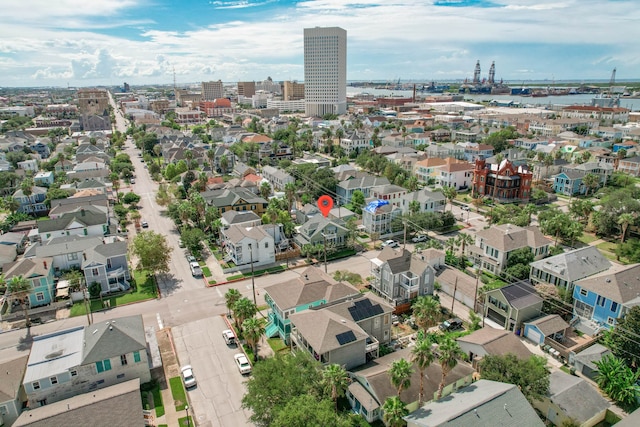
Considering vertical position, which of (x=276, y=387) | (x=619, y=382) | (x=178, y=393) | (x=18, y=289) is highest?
(x=276, y=387)

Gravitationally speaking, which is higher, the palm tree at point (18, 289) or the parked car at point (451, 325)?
the palm tree at point (18, 289)

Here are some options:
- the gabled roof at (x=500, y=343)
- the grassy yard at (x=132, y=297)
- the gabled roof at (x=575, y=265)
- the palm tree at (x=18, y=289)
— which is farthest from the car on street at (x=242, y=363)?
the gabled roof at (x=575, y=265)

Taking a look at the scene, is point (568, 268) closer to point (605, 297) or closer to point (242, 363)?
point (605, 297)

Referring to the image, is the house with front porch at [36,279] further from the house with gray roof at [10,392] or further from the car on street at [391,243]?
the car on street at [391,243]

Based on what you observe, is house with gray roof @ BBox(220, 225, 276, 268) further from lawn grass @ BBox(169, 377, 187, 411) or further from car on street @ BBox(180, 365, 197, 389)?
lawn grass @ BBox(169, 377, 187, 411)

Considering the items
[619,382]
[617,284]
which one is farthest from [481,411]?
[617,284]

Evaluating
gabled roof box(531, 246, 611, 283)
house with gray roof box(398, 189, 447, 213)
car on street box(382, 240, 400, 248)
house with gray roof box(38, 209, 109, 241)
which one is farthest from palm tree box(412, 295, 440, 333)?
house with gray roof box(38, 209, 109, 241)

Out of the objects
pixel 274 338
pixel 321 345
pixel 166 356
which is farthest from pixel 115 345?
pixel 321 345

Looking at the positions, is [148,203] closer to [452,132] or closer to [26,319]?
[26,319]
